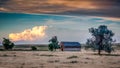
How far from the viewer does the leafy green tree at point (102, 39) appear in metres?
87.2

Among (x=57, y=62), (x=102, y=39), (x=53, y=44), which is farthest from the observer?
(x=53, y=44)

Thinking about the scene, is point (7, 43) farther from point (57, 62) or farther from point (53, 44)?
point (57, 62)

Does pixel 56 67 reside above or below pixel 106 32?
below

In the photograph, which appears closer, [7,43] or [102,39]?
[102,39]

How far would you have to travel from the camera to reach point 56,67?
31109 mm

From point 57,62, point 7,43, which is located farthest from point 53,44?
point 57,62

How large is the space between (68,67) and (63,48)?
96033 millimetres

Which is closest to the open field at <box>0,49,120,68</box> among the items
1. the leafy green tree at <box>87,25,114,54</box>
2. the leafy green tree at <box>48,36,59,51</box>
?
the leafy green tree at <box>87,25,114,54</box>

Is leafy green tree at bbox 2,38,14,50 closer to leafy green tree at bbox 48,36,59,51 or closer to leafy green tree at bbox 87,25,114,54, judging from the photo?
leafy green tree at bbox 48,36,59,51

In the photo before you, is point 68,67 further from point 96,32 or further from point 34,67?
point 96,32

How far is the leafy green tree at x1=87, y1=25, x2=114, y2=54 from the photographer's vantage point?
87.2 m

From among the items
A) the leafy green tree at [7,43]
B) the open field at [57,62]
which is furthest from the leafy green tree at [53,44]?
the open field at [57,62]

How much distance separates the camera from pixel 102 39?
291 feet

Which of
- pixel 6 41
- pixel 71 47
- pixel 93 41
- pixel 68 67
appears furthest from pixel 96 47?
pixel 68 67
